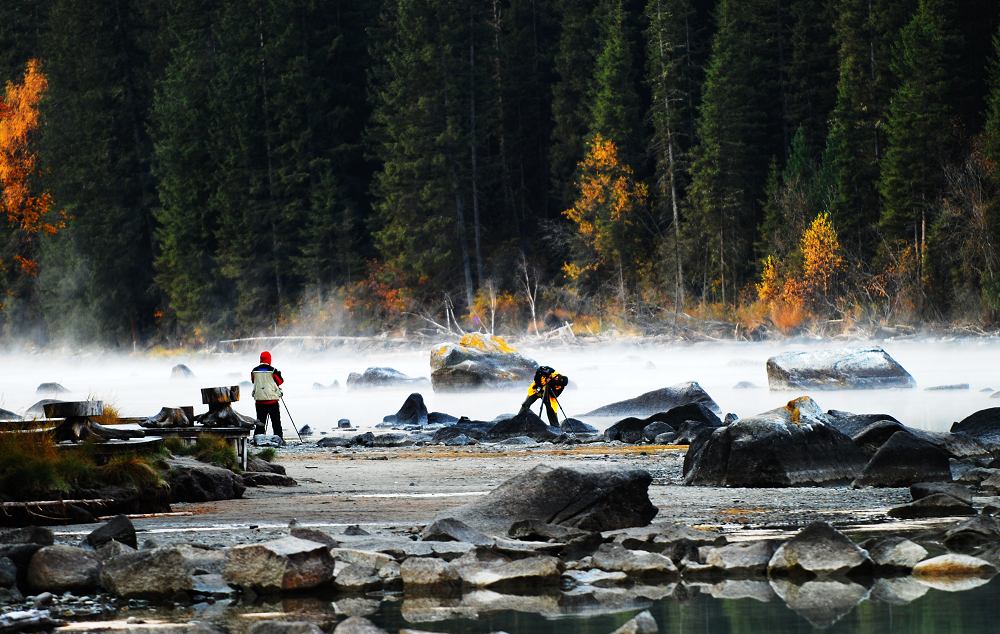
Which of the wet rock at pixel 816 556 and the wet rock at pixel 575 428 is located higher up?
the wet rock at pixel 575 428

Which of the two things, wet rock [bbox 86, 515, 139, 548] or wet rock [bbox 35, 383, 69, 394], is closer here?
wet rock [bbox 86, 515, 139, 548]

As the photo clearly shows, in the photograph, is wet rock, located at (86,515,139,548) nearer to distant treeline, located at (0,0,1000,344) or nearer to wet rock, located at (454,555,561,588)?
wet rock, located at (454,555,561,588)

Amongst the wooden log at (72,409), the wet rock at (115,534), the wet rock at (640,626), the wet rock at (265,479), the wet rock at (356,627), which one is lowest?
the wet rock at (640,626)

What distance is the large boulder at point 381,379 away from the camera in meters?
39.4

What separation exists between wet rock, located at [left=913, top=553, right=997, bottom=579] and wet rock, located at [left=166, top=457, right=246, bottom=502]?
5907 mm

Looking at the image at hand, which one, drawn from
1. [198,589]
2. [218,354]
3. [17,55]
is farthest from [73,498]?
[17,55]

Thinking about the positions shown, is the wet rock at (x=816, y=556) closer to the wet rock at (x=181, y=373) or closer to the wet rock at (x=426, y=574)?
the wet rock at (x=426, y=574)

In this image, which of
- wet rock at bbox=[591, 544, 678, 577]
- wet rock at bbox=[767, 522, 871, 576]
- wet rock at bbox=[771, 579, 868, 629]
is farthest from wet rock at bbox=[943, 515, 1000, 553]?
wet rock at bbox=[591, 544, 678, 577]

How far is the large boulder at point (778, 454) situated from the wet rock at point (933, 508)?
2345 millimetres

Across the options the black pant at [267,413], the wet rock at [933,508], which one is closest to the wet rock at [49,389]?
the black pant at [267,413]

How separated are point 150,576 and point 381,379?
105 feet

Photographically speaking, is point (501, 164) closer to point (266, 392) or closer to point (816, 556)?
point (266, 392)

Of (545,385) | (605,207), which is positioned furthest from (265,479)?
(605,207)

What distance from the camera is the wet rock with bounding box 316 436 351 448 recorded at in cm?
2059
